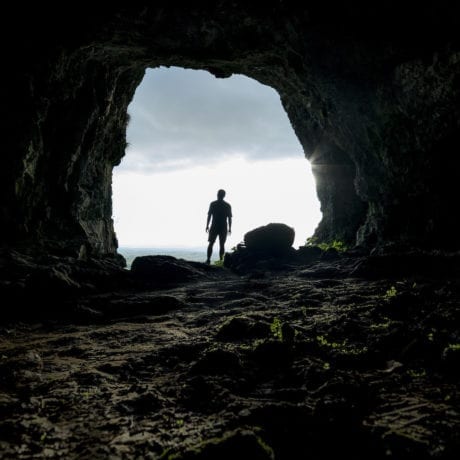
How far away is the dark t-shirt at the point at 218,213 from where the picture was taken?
20.2 metres

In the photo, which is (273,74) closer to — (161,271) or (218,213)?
(218,213)

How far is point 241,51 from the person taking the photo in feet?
50.4

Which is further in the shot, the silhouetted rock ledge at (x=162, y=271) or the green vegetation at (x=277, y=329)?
the silhouetted rock ledge at (x=162, y=271)

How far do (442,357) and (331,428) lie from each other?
193 cm

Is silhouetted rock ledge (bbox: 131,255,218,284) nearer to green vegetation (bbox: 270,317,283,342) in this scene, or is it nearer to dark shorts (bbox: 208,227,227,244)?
dark shorts (bbox: 208,227,227,244)

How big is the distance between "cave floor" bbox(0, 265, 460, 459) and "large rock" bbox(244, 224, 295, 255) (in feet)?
36.6

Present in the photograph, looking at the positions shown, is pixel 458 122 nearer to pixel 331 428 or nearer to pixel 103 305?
pixel 331 428

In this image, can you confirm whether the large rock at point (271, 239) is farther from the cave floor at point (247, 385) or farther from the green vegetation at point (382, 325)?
the green vegetation at point (382, 325)

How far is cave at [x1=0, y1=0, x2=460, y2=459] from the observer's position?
3.26 meters

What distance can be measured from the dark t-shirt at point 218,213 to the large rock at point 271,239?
6.54 ft

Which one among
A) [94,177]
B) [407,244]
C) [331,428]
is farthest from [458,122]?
[94,177]

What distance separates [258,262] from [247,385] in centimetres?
1303

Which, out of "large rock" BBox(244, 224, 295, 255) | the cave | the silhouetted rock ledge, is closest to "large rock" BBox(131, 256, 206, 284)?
the silhouetted rock ledge

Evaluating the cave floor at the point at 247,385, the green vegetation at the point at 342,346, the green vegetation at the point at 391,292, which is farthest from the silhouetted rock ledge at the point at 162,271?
the green vegetation at the point at 342,346
